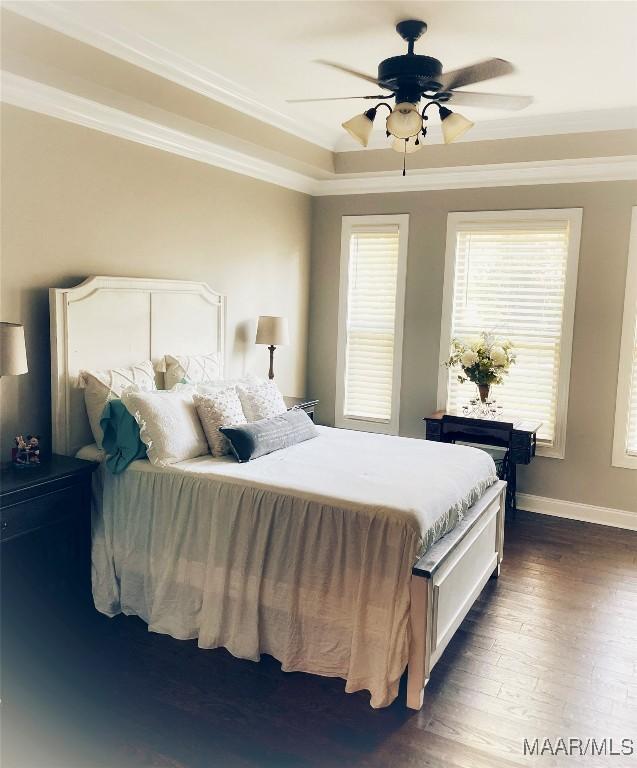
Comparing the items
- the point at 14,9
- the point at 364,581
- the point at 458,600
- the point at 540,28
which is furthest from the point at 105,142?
the point at 458,600

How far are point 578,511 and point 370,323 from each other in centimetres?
231

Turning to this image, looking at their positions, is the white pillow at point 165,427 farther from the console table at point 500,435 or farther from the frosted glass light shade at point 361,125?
the console table at point 500,435

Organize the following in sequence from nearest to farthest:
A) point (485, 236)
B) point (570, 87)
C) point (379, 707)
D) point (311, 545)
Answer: point (379, 707) → point (311, 545) → point (570, 87) → point (485, 236)

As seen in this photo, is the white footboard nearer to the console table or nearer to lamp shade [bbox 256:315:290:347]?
the console table

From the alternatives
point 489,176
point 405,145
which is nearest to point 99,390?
point 405,145

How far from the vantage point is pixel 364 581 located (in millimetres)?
2795

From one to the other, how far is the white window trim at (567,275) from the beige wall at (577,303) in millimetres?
45

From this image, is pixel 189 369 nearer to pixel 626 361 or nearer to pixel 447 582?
pixel 447 582

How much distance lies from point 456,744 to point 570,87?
3.67 metres

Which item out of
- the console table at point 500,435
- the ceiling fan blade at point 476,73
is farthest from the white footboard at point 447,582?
the ceiling fan blade at point 476,73

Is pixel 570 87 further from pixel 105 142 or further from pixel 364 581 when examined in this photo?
pixel 364 581

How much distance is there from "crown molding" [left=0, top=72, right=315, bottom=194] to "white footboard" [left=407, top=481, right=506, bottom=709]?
112 inches

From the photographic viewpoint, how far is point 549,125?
4.76m

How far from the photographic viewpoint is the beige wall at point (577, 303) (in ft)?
16.0
